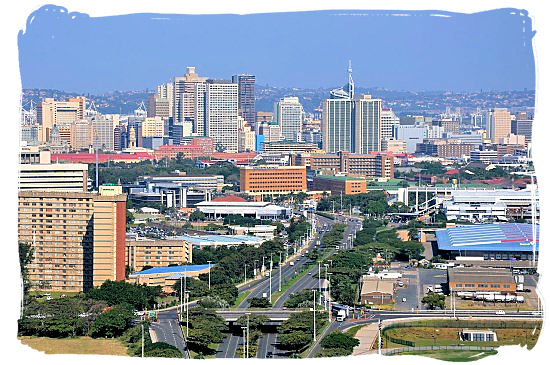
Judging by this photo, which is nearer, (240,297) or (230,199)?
(240,297)

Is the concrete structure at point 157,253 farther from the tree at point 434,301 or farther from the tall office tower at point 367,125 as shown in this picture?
the tall office tower at point 367,125

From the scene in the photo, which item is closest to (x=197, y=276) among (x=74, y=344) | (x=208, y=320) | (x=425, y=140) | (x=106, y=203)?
(x=106, y=203)

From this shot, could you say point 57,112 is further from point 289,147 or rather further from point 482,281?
point 482,281

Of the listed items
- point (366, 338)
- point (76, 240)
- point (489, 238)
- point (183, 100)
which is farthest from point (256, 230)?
point (183, 100)

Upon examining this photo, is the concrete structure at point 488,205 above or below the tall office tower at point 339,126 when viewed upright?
below

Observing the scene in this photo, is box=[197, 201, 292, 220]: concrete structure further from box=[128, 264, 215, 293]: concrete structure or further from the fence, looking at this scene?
the fence

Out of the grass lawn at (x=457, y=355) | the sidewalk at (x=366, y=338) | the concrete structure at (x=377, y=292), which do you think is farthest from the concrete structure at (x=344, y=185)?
the grass lawn at (x=457, y=355)
